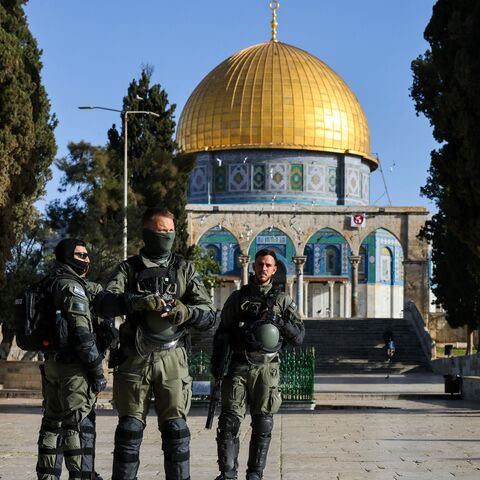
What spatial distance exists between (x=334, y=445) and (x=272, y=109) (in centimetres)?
4376

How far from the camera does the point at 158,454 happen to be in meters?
10.1

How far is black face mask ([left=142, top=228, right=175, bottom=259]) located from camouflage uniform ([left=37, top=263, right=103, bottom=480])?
709 mm

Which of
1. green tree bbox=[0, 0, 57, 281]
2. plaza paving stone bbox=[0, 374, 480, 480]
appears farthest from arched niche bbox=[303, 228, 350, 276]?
green tree bbox=[0, 0, 57, 281]

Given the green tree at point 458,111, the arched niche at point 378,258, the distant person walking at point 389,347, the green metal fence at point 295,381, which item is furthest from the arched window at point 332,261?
the green metal fence at point 295,381

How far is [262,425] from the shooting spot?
7.70 meters

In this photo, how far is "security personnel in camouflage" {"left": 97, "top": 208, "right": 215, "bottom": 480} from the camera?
21.1ft

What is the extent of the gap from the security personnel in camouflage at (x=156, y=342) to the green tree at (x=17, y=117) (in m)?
11.1

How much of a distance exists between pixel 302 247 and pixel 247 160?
23.6 ft

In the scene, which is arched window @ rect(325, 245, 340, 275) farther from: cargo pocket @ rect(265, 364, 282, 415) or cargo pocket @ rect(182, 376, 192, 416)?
cargo pocket @ rect(182, 376, 192, 416)

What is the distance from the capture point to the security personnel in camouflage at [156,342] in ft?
21.1

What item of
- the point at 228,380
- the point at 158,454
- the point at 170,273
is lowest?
the point at 158,454

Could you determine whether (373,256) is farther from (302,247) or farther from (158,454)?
(158,454)

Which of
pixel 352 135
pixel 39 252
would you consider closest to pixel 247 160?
pixel 352 135

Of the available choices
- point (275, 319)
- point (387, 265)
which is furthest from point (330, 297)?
point (275, 319)
